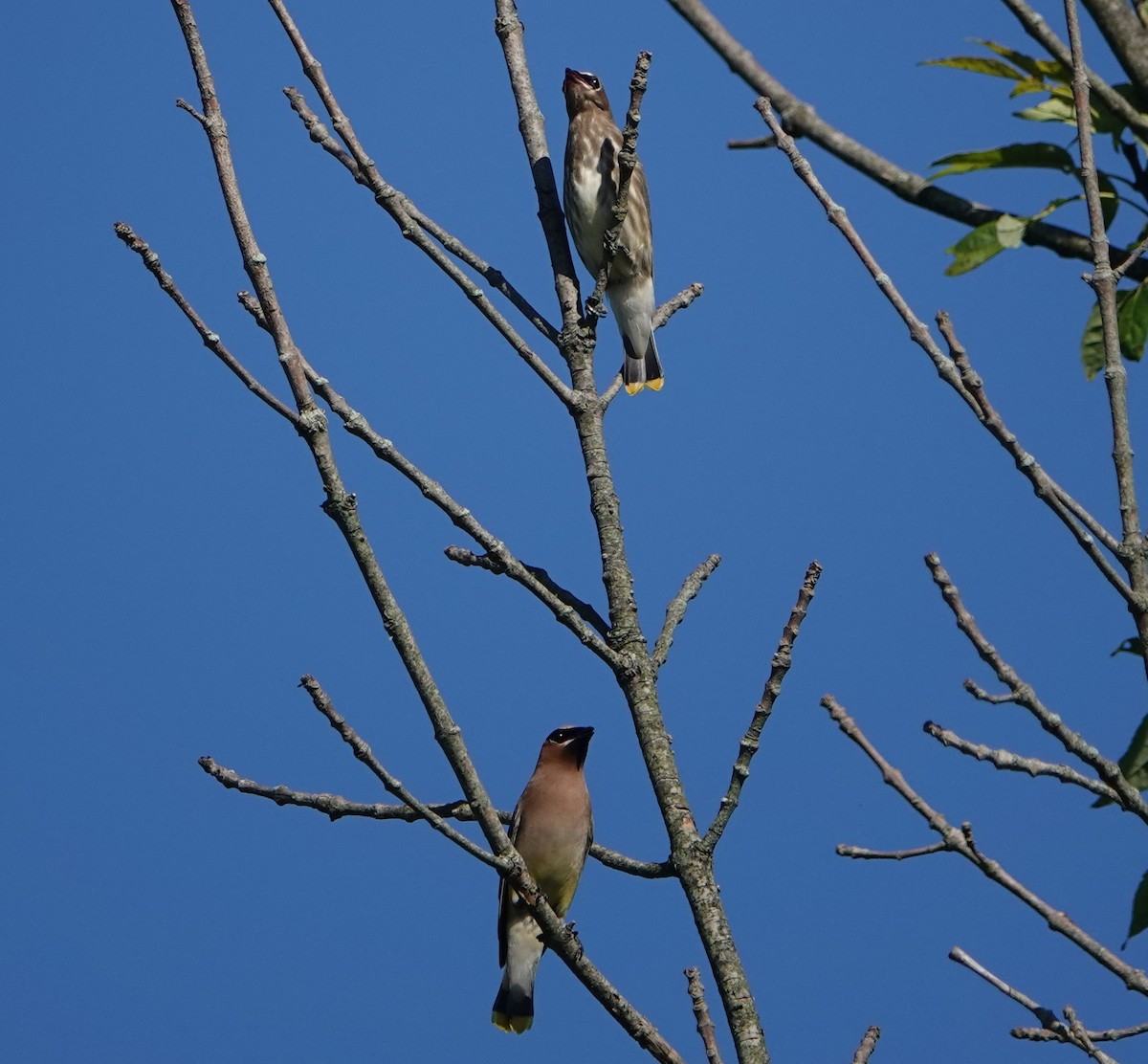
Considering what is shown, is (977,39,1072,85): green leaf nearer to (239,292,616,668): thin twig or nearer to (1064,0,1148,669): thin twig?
(1064,0,1148,669): thin twig

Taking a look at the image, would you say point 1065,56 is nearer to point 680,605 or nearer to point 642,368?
point 680,605

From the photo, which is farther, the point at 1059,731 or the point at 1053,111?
the point at 1053,111

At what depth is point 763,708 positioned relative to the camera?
9.43 ft

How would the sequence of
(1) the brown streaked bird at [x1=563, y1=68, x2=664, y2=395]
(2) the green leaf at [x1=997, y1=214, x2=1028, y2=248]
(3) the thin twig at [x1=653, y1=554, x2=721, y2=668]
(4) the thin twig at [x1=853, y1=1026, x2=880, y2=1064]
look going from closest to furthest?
(2) the green leaf at [x1=997, y1=214, x2=1028, y2=248], (4) the thin twig at [x1=853, y1=1026, x2=880, y2=1064], (3) the thin twig at [x1=653, y1=554, x2=721, y2=668], (1) the brown streaked bird at [x1=563, y1=68, x2=664, y2=395]

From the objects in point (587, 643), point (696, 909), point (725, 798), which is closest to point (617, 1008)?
point (696, 909)

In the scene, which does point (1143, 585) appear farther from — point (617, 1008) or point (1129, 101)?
point (617, 1008)

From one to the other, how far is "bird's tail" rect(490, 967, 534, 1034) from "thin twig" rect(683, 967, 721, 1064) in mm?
2372

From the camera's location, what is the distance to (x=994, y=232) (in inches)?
103

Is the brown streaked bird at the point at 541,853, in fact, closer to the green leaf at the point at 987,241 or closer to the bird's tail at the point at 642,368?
the bird's tail at the point at 642,368

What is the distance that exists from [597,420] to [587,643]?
0.61 metres

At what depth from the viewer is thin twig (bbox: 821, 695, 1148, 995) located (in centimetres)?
220

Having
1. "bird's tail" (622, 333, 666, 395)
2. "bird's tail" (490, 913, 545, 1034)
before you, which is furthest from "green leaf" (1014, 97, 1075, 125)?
"bird's tail" (622, 333, 666, 395)

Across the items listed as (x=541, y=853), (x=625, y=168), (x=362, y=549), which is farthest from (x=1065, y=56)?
(x=541, y=853)

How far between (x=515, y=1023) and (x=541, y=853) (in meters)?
0.70
